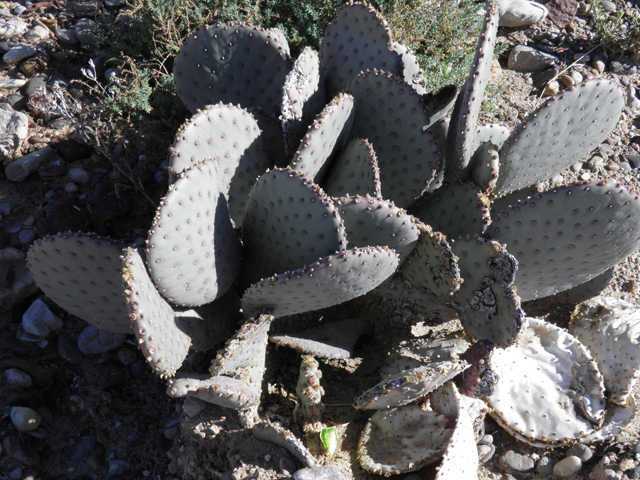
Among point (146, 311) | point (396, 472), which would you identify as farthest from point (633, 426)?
point (146, 311)

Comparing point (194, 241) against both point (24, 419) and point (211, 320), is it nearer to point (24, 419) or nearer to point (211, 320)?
point (211, 320)

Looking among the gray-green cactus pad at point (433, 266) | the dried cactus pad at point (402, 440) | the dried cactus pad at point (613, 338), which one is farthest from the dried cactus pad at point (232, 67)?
the dried cactus pad at point (613, 338)

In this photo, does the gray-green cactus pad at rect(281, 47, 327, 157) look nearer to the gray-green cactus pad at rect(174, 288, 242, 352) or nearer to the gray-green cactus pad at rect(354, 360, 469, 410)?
the gray-green cactus pad at rect(174, 288, 242, 352)

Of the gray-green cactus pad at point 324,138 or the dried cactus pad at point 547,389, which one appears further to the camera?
the dried cactus pad at point 547,389

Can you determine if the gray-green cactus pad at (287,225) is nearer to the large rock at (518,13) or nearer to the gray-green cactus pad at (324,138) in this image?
the gray-green cactus pad at (324,138)

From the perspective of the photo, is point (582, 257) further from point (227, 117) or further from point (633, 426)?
point (227, 117)

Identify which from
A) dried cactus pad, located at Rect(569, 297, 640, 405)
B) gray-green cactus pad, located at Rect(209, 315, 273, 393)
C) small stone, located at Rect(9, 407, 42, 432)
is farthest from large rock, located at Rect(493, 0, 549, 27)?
small stone, located at Rect(9, 407, 42, 432)
